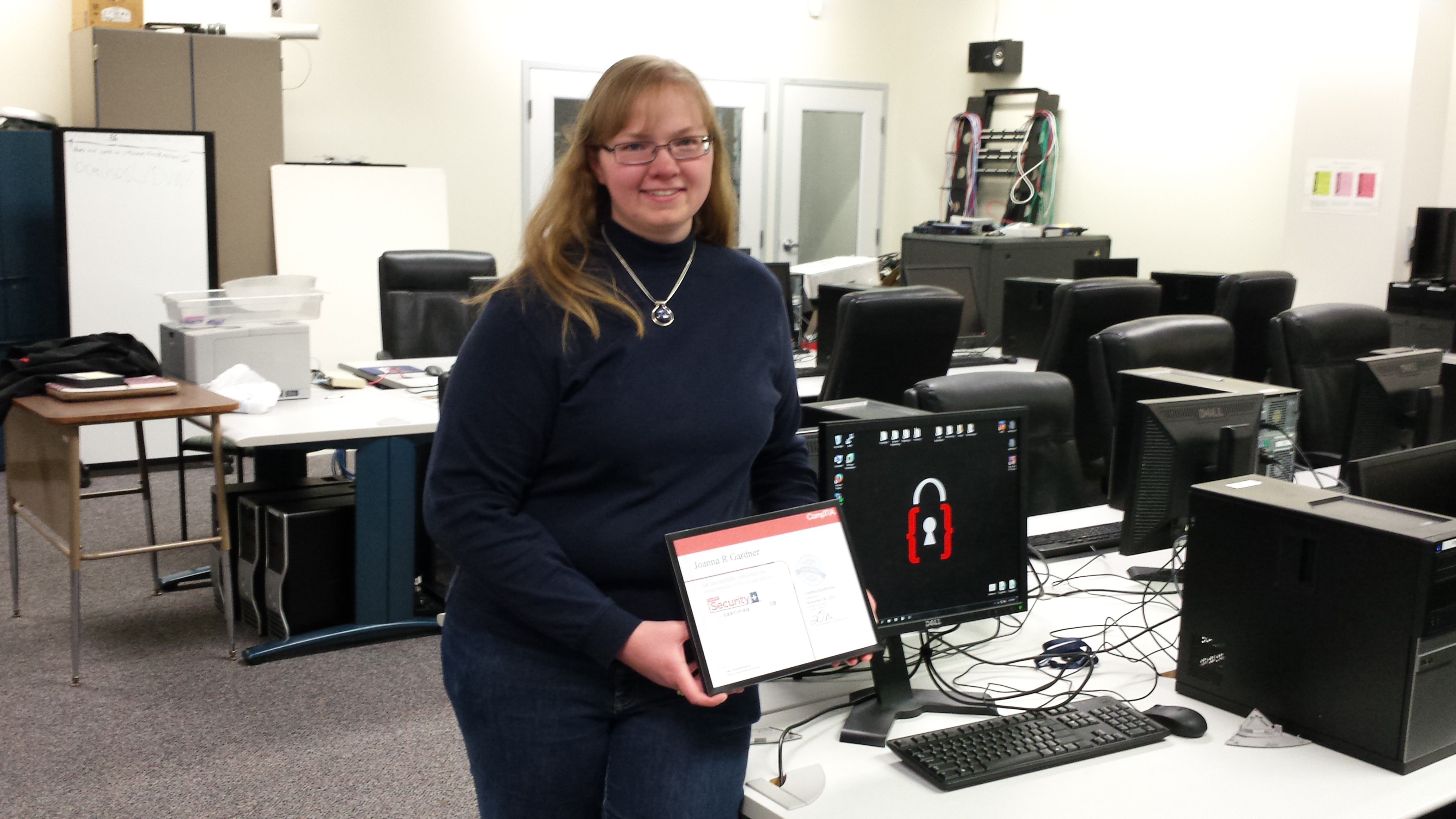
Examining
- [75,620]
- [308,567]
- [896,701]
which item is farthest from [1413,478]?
[75,620]

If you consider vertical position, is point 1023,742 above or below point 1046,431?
below

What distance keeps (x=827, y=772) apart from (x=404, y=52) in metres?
5.76

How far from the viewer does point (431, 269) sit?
5043 millimetres

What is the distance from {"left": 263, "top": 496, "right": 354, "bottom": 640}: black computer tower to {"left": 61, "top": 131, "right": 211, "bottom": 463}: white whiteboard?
89.2 inches

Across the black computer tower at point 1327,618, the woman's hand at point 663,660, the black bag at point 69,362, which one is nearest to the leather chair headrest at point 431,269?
the black bag at point 69,362

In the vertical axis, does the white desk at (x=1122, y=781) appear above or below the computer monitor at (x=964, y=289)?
below

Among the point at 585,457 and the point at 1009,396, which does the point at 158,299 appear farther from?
the point at 585,457

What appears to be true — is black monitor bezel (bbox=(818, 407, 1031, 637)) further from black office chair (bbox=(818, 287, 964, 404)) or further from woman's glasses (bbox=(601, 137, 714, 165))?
black office chair (bbox=(818, 287, 964, 404))

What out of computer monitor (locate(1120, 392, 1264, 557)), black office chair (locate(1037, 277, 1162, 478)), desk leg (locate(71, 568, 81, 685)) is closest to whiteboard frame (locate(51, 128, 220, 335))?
desk leg (locate(71, 568, 81, 685))

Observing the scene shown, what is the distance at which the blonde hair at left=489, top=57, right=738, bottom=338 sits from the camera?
4.58 feet

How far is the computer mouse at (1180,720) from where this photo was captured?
5.59 ft

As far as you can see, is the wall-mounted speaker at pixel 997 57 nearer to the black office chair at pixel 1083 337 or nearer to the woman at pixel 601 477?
the black office chair at pixel 1083 337

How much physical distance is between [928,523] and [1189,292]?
410cm

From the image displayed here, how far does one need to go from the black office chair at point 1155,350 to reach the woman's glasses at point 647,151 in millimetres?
1929
